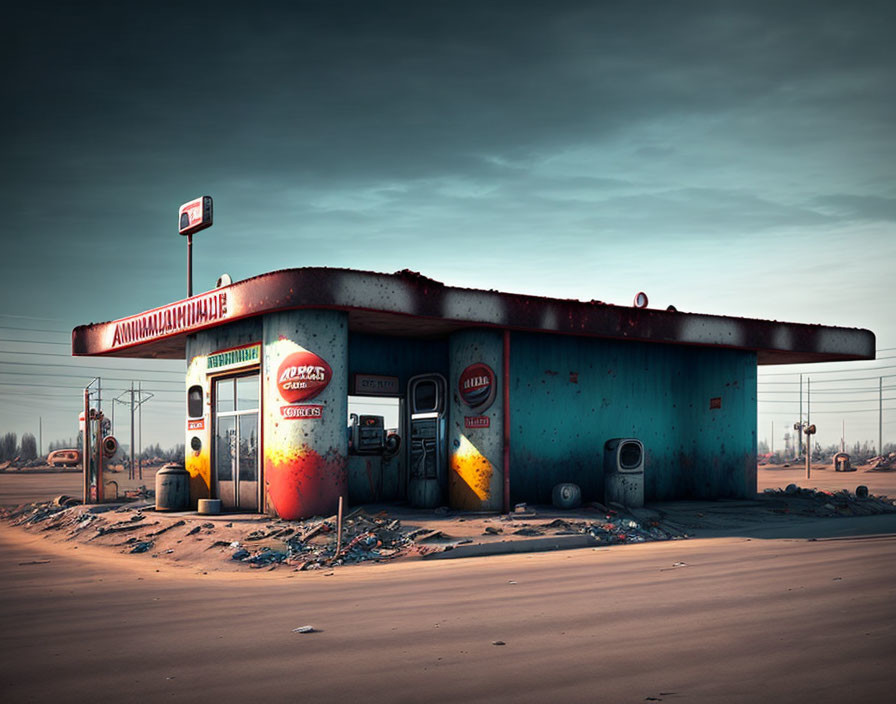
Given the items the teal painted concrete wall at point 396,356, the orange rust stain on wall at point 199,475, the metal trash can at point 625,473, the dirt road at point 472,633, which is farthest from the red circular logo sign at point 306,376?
the metal trash can at point 625,473

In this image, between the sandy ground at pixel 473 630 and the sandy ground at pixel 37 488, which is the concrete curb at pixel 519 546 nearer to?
the sandy ground at pixel 473 630

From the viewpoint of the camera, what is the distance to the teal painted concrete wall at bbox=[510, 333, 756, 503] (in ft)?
67.1

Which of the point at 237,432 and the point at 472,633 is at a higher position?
the point at 237,432

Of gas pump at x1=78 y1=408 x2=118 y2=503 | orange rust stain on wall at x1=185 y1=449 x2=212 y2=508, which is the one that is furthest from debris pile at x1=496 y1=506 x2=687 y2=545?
gas pump at x1=78 y1=408 x2=118 y2=503

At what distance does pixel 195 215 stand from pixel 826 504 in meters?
17.3

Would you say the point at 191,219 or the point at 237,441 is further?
the point at 191,219

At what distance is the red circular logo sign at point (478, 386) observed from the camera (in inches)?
747

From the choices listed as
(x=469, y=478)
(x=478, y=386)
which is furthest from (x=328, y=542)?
(x=478, y=386)

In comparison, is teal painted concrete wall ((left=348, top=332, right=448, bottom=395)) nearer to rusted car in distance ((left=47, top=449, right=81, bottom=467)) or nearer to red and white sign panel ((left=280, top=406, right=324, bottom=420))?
red and white sign panel ((left=280, top=406, right=324, bottom=420))

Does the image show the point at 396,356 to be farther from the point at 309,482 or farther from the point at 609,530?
the point at 609,530

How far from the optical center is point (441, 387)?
67.1 feet

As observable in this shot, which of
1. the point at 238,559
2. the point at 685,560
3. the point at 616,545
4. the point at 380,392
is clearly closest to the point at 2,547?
the point at 238,559

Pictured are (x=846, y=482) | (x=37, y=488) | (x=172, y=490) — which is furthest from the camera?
(x=37, y=488)

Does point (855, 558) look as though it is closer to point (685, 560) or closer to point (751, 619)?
point (685, 560)
